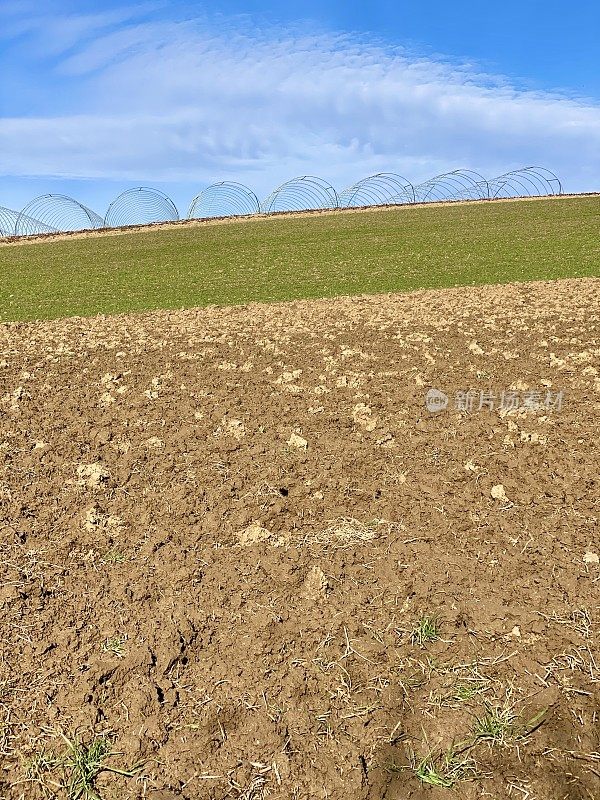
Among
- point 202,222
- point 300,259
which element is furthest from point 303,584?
point 202,222

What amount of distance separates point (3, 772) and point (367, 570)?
2.41 m

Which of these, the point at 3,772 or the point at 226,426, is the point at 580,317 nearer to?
the point at 226,426

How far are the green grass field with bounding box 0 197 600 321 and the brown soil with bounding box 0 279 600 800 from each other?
19.8 feet

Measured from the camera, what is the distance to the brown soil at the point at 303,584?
3031mm

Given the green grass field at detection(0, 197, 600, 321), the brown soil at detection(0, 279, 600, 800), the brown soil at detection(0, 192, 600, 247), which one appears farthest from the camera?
the brown soil at detection(0, 192, 600, 247)

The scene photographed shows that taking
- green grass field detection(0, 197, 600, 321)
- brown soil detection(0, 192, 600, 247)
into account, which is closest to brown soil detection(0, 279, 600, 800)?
green grass field detection(0, 197, 600, 321)

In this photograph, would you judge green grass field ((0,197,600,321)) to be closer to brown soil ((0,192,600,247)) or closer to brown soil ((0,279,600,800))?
brown soil ((0,192,600,247))

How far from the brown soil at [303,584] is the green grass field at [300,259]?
19.8 ft

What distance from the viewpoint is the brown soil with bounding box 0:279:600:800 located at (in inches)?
119

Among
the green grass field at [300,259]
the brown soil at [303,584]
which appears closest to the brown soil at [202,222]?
the green grass field at [300,259]

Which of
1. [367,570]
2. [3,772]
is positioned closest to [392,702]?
[367,570]

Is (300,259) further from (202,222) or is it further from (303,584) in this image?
(202,222)

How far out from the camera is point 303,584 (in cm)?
406

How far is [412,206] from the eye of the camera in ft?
97.8
